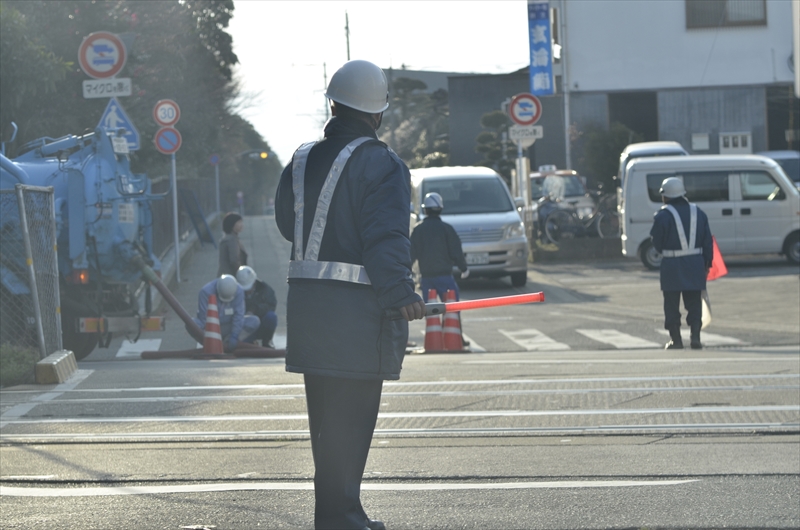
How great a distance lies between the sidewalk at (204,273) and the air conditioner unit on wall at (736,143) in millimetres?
19116

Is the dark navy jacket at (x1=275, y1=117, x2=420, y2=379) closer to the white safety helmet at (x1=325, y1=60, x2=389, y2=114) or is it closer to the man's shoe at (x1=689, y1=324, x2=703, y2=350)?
the white safety helmet at (x1=325, y1=60, x2=389, y2=114)

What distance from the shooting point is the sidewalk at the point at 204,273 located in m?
15.4

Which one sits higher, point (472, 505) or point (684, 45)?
point (684, 45)

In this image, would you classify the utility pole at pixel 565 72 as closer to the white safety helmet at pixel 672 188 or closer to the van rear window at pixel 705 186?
the van rear window at pixel 705 186

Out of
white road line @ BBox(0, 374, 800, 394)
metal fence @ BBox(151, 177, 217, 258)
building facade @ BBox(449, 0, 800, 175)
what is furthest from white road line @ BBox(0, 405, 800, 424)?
building facade @ BBox(449, 0, 800, 175)

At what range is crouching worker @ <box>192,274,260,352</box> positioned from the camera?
12.5 metres

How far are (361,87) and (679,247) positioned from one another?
851cm

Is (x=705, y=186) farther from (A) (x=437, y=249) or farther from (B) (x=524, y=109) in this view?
(A) (x=437, y=249)

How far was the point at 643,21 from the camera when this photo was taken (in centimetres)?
3806

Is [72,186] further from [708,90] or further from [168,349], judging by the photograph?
[708,90]

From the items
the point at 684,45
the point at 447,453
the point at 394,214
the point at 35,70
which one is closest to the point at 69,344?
the point at 35,70

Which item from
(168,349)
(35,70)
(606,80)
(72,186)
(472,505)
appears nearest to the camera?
(472,505)

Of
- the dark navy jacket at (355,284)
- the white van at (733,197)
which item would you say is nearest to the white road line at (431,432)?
the dark navy jacket at (355,284)

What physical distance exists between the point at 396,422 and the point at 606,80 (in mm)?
37094
